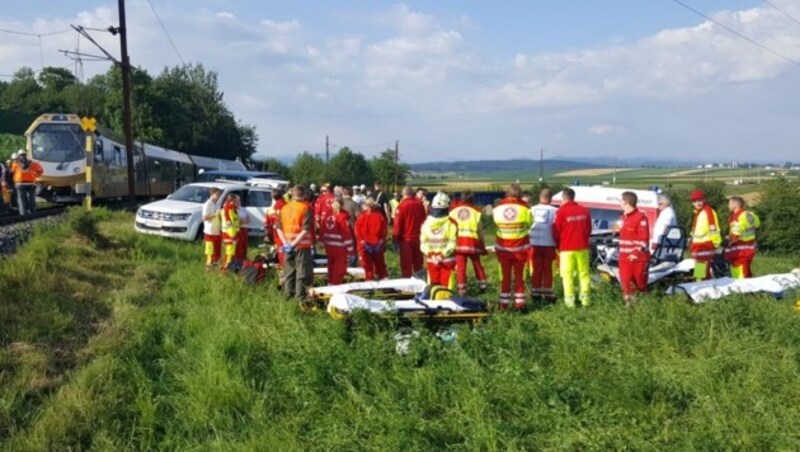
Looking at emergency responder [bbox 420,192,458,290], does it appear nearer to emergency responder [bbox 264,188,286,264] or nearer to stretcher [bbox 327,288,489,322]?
stretcher [bbox 327,288,489,322]

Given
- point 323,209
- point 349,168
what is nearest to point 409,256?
point 323,209

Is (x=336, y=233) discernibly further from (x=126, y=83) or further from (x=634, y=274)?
(x=126, y=83)

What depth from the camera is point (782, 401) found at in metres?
5.79

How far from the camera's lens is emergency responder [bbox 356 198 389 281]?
12.9 metres

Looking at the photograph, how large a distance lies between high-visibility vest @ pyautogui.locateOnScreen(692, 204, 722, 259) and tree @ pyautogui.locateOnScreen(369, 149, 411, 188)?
55.3m

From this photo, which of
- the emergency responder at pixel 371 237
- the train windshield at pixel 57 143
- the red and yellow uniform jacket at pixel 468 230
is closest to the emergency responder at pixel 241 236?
the emergency responder at pixel 371 237

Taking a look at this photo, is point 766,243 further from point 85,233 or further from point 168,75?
point 168,75

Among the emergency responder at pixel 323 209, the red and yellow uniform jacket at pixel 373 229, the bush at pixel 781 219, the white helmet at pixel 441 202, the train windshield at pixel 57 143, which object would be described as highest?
the train windshield at pixel 57 143

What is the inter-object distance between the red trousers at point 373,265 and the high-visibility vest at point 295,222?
7.00ft

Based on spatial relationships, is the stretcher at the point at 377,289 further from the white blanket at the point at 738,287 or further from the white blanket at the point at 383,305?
the white blanket at the point at 738,287

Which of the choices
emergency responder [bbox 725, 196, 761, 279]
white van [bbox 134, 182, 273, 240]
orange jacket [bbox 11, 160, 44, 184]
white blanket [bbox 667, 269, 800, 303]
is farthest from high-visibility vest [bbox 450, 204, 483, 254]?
orange jacket [bbox 11, 160, 44, 184]

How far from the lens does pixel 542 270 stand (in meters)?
11.1

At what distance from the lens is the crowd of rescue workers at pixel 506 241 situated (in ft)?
34.2

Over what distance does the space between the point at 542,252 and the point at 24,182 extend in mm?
13978
